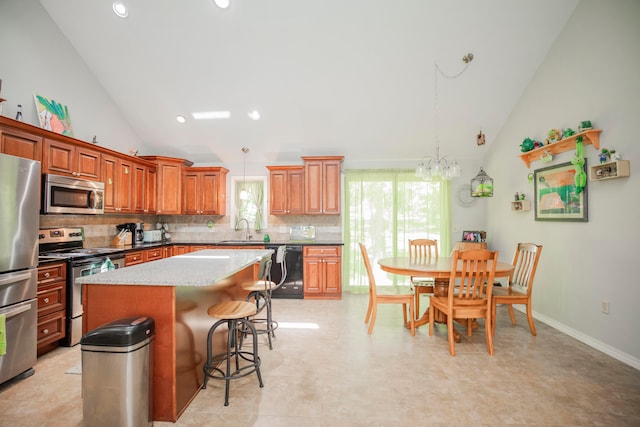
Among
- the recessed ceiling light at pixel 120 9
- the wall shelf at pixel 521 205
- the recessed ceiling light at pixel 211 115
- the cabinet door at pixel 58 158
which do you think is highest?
the recessed ceiling light at pixel 120 9

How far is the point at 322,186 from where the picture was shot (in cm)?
499

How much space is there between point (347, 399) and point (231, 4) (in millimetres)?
3971

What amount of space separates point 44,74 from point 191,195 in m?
2.42

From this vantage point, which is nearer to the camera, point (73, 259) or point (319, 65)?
point (73, 259)

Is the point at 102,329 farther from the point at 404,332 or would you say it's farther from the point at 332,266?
the point at 332,266

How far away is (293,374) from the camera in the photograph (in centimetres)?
239

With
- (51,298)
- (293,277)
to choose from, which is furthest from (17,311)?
(293,277)

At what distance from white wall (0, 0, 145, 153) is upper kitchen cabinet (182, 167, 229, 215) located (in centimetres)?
127

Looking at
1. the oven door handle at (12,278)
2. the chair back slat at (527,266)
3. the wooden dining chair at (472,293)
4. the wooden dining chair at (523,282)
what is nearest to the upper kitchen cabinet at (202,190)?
the oven door handle at (12,278)

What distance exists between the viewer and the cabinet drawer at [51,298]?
2666mm

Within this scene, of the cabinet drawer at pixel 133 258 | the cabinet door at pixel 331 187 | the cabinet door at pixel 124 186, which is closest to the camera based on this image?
the cabinet drawer at pixel 133 258

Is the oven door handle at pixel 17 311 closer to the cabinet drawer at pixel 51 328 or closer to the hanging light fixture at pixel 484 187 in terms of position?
the cabinet drawer at pixel 51 328

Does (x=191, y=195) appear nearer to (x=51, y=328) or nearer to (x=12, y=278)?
(x=51, y=328)

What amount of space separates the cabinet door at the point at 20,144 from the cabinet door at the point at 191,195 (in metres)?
2.28
